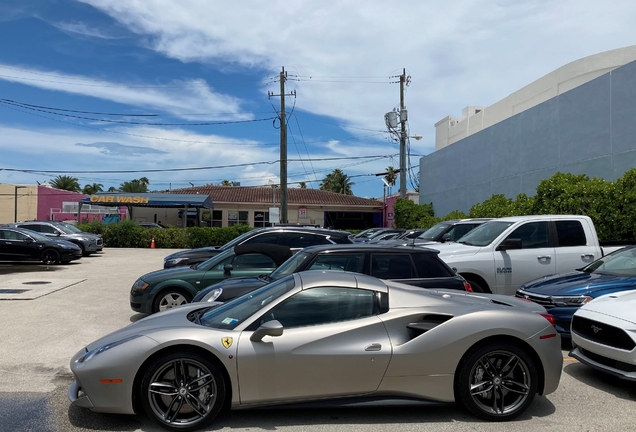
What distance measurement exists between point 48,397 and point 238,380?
2.28m

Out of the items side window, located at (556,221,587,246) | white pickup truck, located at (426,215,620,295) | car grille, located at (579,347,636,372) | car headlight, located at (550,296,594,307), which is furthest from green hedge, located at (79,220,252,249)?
car grille, located at (579,347,636,372)

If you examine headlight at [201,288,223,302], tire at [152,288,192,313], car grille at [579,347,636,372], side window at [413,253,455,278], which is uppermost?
side window at [413,253,455,278]

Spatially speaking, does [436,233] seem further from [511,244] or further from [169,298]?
[169,298]

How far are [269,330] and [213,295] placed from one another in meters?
2.94

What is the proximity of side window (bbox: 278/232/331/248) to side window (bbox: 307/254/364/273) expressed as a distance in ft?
11.5

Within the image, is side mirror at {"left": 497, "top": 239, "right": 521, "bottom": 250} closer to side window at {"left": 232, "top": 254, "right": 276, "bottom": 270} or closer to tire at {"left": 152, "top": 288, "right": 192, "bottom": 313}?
side window at {"left": 232, "top": 254, "right": 276, "bottom": 270}

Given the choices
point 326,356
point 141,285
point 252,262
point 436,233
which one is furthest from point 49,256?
point 326,356

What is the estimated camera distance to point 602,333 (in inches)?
215

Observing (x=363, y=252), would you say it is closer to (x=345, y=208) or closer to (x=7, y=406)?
(x=7, y=406)

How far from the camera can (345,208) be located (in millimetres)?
46844

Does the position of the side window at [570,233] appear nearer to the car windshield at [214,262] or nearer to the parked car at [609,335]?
the parked car at [609,335]

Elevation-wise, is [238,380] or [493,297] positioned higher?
[493,297]

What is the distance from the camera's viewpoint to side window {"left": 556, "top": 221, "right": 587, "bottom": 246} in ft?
31.6

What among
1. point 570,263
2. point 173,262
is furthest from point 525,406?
point 173,262
